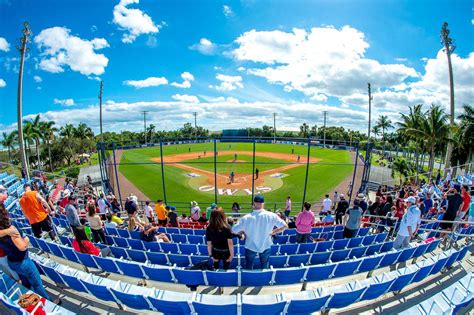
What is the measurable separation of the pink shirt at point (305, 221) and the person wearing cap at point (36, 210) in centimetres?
685

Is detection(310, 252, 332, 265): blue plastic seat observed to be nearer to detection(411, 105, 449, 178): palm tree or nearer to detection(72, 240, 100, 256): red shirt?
detection(72, 240, 100, 256): red shirt

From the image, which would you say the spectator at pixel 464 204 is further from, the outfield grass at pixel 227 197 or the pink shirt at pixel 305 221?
the outfield grass at pixel 227 197

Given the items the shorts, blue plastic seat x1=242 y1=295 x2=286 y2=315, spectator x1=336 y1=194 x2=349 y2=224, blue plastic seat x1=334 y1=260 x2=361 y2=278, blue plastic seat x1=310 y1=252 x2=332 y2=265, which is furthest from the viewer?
spectator x1=336 y1=194 x2=349 y2=224

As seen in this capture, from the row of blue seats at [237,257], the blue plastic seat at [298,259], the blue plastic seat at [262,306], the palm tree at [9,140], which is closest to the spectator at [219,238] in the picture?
the row of blue seats at [237,257]

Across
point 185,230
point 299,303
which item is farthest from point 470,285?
point 185,230

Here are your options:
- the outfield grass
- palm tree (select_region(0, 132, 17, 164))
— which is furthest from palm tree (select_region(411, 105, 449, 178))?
palm tree (select_region(0, 132, 17, 164))

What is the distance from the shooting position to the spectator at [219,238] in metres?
4.30

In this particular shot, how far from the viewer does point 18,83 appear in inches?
781

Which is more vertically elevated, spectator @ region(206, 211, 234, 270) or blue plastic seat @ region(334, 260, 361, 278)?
spectator @ region(206, 211, 234, 270)

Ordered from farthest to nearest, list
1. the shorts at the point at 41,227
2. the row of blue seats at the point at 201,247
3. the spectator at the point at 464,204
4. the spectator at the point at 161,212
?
1. the spectator at the point at 161,212
2. the spectator at the point at 464,204
3. the shorts at the point at 41,227
4. the row of blue seats at the point at 201,247

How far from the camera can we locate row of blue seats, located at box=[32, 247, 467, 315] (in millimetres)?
3391

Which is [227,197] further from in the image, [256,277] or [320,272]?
[256,277]

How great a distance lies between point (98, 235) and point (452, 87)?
2566cm

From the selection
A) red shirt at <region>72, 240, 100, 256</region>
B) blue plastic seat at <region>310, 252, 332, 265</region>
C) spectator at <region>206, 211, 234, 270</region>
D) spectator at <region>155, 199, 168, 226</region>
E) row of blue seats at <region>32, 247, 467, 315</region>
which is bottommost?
spectator at <region>155, 199, 168, 226</region>
